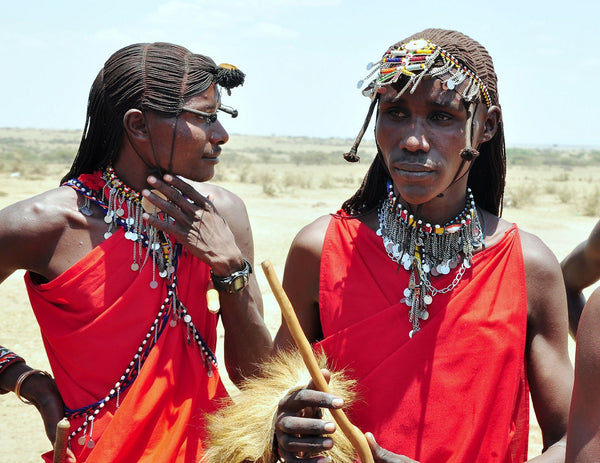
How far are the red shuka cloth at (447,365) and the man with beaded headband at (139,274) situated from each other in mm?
545

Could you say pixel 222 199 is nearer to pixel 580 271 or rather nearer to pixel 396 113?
pixel 396 113

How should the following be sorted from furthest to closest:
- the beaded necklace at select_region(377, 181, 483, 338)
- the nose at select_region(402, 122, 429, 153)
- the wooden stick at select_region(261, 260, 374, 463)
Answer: the beaded necklace at select_region(377, 181, 483, 338) → the nose at select_region(402, 122, 429, 153) → the wooden stick at select_region(261, 260, 374, 463)

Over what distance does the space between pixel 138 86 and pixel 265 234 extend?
11.5 metres

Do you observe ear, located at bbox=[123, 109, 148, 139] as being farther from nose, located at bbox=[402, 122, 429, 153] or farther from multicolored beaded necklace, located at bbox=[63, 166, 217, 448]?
nose, located at bbox=[402, 122, 429, 153]

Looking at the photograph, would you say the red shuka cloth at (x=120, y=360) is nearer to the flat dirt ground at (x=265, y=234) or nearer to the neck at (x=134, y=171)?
the neck at (x=134, y=171)

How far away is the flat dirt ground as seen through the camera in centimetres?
578

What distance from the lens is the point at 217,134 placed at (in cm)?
273

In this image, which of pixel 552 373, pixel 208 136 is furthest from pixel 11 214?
pixel 552 373

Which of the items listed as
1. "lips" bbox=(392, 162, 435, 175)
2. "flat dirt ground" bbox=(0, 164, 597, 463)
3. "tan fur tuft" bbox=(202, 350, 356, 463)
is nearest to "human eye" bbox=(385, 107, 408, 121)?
"lips" bbox=(392, 162, 435, 175)

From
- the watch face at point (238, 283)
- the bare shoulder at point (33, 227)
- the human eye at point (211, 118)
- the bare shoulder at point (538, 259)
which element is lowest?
the watch face at point (238, 283)

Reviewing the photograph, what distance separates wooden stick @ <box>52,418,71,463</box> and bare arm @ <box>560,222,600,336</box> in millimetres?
1947

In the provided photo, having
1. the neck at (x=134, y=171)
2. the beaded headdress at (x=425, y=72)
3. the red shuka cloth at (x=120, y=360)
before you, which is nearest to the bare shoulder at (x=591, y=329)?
the beaded headdress at (x=425, y=72)

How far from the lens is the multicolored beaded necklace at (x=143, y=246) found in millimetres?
2664

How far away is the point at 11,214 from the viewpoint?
264 cm
